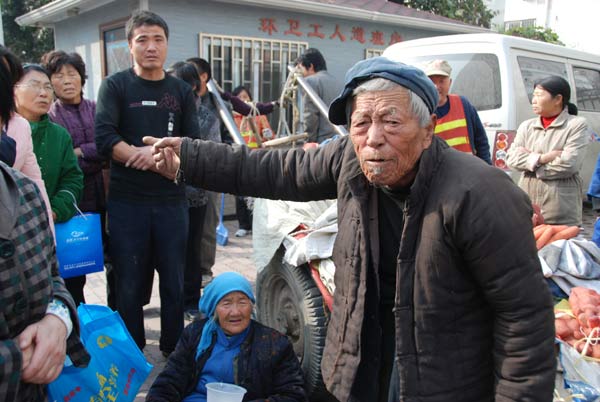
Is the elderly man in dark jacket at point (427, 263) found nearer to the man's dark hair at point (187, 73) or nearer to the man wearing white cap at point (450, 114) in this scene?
the man wearing white cap at point (450, 114)

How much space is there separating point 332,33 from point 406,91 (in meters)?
9.13

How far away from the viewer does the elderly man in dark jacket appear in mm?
1390

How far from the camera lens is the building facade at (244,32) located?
8.50 meters

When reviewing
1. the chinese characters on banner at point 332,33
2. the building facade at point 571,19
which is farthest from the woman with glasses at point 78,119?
the building facade at point 571,19

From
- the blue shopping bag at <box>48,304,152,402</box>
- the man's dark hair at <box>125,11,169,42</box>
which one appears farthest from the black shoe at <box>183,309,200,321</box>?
the man's dark hair at <box>125,11,169,42</box>

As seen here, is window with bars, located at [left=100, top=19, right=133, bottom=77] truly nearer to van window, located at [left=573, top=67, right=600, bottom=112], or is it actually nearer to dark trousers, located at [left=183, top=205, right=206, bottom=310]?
dark trousers, located at [left=183, top=205, right=206, bottom=310]

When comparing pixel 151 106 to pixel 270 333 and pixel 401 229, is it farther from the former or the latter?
pixel 401 229

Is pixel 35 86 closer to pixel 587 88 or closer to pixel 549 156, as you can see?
pixel 549 156

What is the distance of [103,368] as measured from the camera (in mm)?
2354

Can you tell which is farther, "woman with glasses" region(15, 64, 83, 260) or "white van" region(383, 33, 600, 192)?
"white van" region(383, 33, 600, 192)

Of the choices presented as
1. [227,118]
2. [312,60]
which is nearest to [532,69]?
[312,60]

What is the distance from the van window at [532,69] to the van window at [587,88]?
69cm

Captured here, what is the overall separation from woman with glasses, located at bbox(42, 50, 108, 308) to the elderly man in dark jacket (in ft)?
7.73

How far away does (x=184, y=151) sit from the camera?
181 cm
